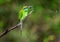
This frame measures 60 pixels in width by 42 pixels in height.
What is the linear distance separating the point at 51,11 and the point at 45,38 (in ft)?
1.69

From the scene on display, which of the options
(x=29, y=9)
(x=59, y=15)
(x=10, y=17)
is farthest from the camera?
(x=59, y=15)

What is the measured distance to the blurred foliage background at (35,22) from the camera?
2.38 meters

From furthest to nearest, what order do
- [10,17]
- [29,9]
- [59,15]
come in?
[59,15] < [10,17] < [29,9]

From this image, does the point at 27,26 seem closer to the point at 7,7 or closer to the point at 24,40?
the point at 24,40

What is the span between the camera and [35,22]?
298cm

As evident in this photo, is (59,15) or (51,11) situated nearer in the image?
(51,11)

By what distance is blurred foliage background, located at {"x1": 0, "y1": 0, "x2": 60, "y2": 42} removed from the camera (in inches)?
93.7

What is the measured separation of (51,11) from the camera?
252cm

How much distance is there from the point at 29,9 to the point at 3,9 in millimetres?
1691

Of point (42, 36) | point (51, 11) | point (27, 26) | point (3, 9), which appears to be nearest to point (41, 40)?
point (42, 36)

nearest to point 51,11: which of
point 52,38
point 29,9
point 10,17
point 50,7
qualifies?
point 50,7

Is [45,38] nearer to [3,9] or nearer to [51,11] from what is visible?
[51,11]

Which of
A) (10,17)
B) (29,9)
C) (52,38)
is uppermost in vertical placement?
(29,9)

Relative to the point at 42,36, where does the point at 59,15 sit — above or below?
above
